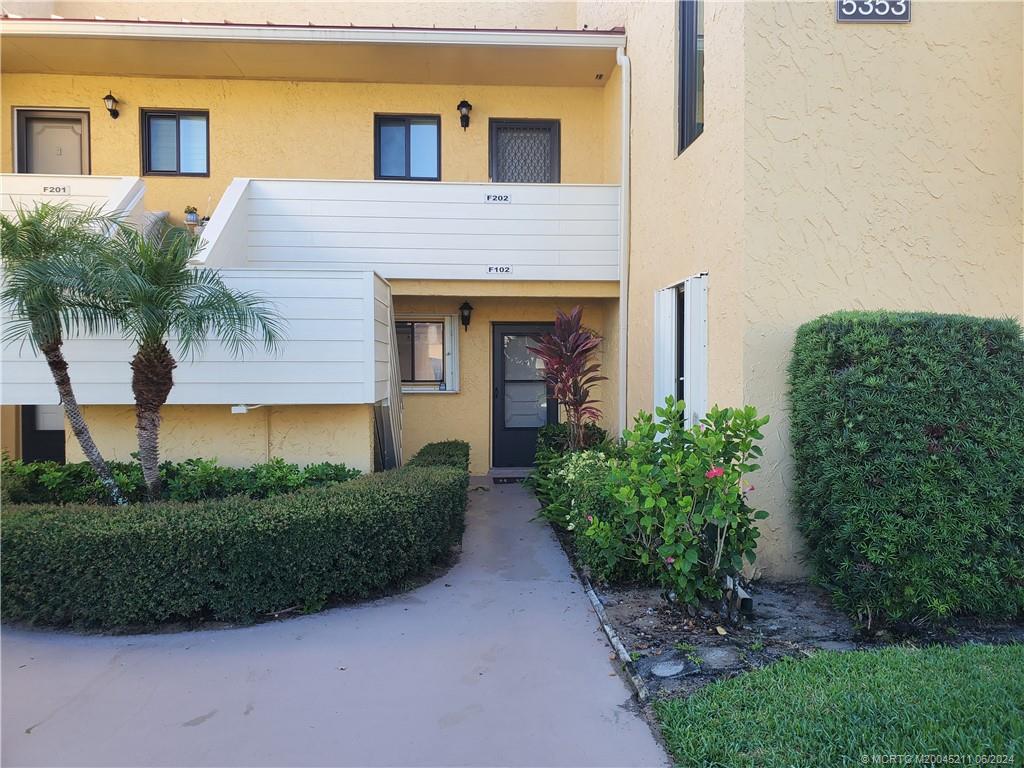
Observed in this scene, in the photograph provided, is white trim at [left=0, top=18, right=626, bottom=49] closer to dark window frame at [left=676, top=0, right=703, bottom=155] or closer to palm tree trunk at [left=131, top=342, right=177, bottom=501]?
dark window frame at [left=676, top=0, right=703, bottom=155]

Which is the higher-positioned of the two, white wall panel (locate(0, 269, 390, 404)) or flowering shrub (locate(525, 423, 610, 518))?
white wall panel (locate(0, 269, 390, 404))

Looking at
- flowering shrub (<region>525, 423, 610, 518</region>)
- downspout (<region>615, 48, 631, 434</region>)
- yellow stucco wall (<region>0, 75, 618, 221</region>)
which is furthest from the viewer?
yellow stucco wall (<region>0, 75, 618, 221</region>)

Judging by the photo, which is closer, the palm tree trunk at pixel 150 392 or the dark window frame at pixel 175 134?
the palm tree trunk at pixel 150 392

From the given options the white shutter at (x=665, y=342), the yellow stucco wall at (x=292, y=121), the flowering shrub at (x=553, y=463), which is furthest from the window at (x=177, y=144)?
the white shutter at (x=665, y=342)

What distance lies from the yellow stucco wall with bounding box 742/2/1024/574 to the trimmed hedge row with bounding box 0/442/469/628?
9.94ft

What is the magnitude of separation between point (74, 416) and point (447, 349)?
5.27 metres

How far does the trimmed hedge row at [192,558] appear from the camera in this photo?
4.11m

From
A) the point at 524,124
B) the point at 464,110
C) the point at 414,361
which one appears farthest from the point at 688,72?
the point at 414,361

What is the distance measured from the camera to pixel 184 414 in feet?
20.2

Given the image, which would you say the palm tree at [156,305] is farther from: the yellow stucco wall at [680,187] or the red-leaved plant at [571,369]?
the yellow stucco wall at [680,187]

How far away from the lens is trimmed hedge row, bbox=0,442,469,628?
411 centimetres

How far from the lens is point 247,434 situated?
20.3ft

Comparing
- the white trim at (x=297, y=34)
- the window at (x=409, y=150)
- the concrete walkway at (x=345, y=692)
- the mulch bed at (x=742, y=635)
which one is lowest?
the concrete walkway at (x=345, y=692)

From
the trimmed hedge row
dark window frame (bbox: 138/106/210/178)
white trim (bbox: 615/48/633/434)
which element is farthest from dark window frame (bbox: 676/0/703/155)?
dark window frame (bbox: 138/106/210/178)
